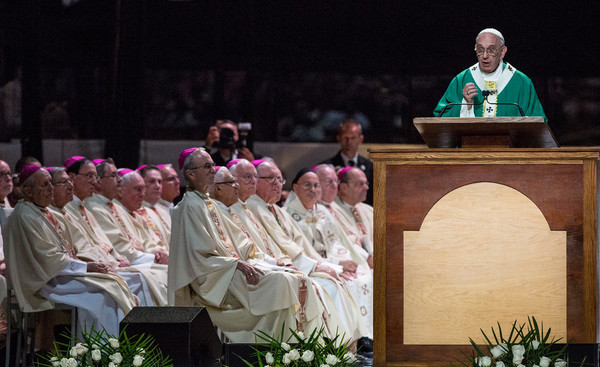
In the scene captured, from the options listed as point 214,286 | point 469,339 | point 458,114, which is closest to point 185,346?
point 469,339

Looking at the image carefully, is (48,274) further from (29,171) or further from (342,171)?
(342,171)

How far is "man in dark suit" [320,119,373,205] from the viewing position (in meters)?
11.0

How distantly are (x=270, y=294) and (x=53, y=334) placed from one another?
1857 mm

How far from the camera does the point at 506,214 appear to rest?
4.04m

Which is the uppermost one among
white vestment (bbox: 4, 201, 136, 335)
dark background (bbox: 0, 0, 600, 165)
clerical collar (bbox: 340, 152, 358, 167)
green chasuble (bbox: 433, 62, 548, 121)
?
dark background (bbox: 0, 0, 600, 165)

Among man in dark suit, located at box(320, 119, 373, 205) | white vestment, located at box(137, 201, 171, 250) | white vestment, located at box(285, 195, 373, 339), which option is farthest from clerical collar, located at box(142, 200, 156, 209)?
man in dark suit, located at box(320, 119, 373, 205)

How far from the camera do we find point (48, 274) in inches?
287

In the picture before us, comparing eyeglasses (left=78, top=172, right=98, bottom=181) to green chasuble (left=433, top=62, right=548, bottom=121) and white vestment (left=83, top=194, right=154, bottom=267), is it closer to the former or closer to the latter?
white vestment (left=83, top=194, right=154, bottom=267)

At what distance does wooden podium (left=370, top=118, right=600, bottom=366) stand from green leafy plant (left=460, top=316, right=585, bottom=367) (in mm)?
61

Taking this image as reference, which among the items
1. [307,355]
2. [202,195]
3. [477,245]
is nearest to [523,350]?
[477,245]

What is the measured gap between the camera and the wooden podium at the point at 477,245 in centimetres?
399

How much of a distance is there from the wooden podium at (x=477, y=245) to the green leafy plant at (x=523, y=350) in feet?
0.20

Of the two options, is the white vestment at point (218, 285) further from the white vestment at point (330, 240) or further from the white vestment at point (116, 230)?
the white vestment at point (330, 240)

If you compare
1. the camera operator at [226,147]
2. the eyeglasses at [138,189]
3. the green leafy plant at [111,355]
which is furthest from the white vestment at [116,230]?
the green leafy plant at [111,355]
